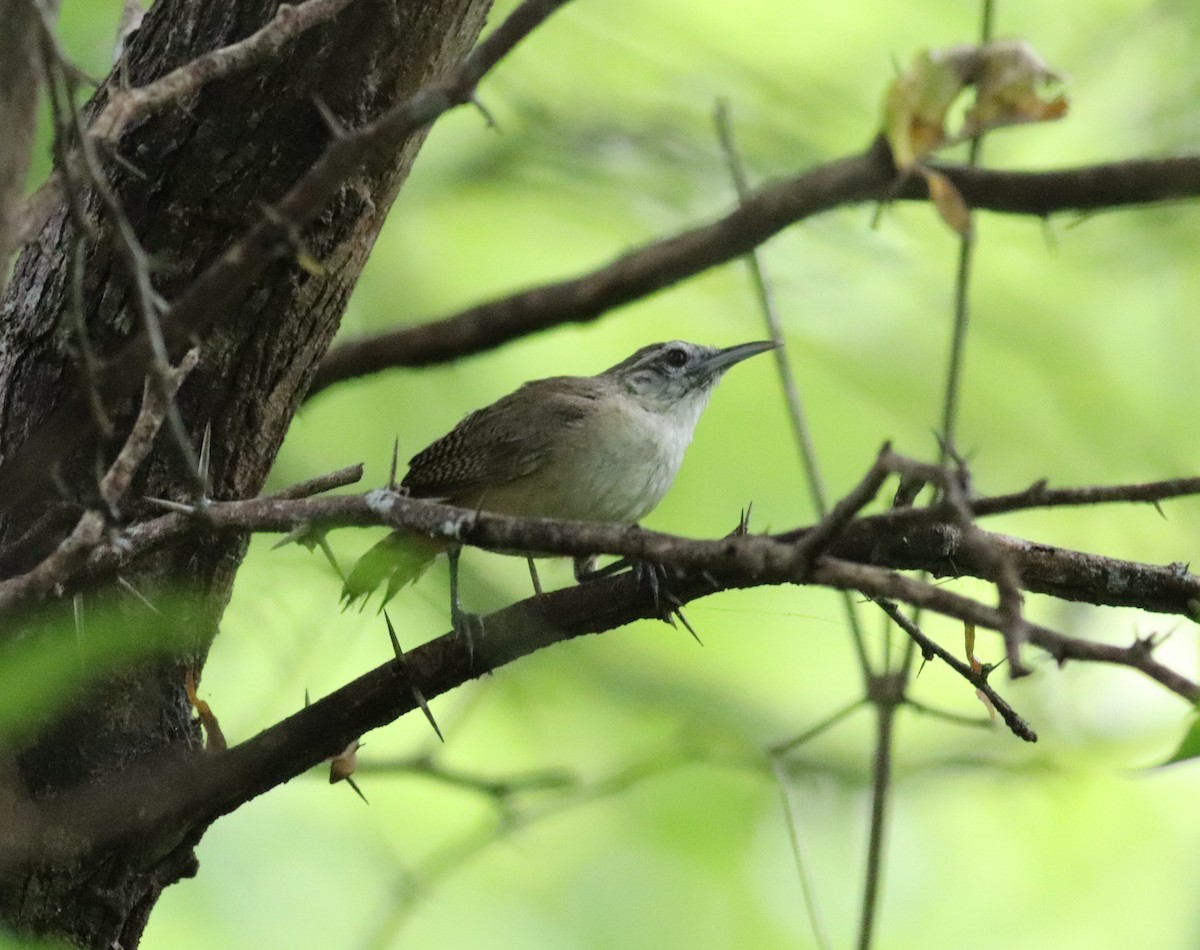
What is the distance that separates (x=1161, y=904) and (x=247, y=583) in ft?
19.4

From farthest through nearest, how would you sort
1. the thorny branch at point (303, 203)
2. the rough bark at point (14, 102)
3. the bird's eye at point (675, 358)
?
1. the bird's eye at point (675, 358)
2. the thorny branch at point (303, 203)
3. the rough bark at point (14, 102)

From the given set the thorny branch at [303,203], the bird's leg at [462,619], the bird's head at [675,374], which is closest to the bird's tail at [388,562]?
the bird's leg at [462,619]

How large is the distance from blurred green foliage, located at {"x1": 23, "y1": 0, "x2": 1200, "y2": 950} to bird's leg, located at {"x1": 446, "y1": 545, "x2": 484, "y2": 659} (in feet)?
4.90

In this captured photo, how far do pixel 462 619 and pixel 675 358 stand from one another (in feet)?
7.73

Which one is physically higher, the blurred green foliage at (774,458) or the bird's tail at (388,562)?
the blurred green foliage at (774,458)

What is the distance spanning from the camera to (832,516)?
5.95ft

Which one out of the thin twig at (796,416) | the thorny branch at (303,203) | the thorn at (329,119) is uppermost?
the thin twig at (796,416)

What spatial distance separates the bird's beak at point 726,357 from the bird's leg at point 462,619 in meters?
1.78

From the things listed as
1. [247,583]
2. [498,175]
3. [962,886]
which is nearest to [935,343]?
[498,175]

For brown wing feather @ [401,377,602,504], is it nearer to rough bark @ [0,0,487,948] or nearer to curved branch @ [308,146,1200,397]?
rough bark @ [0,0,487,948]

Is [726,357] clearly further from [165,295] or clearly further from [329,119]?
[329,119]

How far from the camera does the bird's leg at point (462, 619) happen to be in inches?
119

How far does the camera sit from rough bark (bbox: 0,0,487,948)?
3027 mm

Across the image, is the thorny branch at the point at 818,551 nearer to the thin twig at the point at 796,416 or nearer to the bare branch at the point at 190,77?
the bare branch at the point at 190,77
